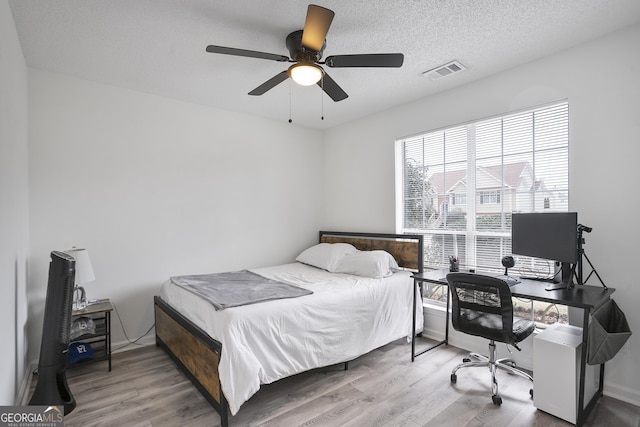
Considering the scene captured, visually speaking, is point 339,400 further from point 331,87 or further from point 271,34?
point 271,34

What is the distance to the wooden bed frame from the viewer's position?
2169mm

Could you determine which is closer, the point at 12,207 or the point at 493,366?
the point at 12,207

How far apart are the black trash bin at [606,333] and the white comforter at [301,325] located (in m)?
1.54

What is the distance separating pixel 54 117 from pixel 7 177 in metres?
1.34

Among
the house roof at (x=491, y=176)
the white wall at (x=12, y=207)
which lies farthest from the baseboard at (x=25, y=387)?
the house roof at (x=491, y=176)

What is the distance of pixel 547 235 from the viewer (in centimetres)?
246

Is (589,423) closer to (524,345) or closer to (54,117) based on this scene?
(524,345)

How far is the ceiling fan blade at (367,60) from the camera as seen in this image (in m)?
2.08

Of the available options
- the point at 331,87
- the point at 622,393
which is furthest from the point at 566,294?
the point at 331,87

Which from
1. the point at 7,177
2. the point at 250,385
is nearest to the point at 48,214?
the point at 7,177

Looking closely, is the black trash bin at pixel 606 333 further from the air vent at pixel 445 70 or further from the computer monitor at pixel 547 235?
the air vent at pixel 445 70

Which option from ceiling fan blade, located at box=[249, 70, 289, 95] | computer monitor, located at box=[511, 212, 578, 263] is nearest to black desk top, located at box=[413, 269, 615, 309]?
computer monitor, located at box=[511, 212, 578, 263]

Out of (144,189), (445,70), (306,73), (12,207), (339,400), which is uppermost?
(445,70)

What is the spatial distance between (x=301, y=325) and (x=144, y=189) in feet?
7.56
